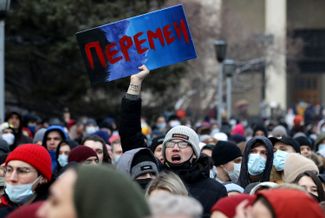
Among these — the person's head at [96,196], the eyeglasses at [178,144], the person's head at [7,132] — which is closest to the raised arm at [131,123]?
the eyeglasses at [178,144]

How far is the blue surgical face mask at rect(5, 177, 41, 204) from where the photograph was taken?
7.74 meters

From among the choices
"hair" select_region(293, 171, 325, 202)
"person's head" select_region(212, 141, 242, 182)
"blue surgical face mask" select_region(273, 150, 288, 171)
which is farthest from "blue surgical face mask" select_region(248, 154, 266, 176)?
"hair" select_region(293, 171, 325, 202)

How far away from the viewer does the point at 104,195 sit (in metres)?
4.67

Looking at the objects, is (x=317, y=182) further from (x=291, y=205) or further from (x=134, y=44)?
(x=291, y=205)

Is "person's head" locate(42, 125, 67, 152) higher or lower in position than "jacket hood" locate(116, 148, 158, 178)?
lower

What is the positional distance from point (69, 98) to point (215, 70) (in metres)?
21.6

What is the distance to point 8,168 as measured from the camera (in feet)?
25.9

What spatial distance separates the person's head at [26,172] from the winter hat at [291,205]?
2.46m

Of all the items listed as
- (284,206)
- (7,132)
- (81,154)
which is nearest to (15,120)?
(7,132)

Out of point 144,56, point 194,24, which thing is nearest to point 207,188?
point 144,56

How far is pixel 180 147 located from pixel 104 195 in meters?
4.51

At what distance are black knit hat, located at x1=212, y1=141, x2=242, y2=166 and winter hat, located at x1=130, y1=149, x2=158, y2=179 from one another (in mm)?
3483

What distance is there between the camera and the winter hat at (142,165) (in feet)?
27.7

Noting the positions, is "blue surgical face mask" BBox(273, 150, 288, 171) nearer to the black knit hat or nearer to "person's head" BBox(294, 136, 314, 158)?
the black knit hat
